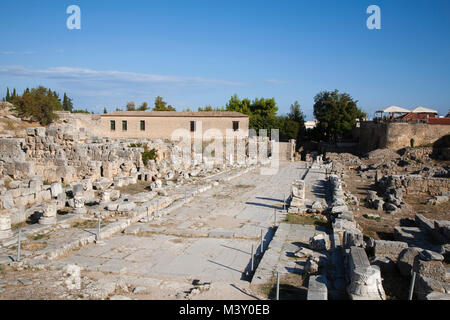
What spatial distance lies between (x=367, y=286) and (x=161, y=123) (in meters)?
28.4

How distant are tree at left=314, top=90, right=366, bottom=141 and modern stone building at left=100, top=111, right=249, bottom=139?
13733mm

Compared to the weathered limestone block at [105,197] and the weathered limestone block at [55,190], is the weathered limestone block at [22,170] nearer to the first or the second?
the weathered limestone block at [55,190]

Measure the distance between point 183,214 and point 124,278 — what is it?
530cm

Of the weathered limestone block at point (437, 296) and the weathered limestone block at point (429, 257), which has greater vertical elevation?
the weathered limestone block at point (429, 257)

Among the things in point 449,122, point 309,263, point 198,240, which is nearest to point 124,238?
point 198,240

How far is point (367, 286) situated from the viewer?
15.8 feet

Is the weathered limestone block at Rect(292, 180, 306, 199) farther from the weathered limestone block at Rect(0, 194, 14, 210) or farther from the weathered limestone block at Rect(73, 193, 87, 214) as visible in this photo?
the weathered limestone block at Rect(0, 194, 14, 210)

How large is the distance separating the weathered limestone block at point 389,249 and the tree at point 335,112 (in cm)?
3534

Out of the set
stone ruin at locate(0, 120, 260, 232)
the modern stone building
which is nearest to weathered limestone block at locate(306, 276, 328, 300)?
stone ruin at locate(0, 120, 260, 232)

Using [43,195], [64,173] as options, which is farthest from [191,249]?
[64,173]

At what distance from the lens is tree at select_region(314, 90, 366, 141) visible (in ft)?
132

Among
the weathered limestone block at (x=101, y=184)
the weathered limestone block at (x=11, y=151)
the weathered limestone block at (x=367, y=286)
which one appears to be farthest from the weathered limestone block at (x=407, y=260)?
the weathered limestone block at (x=11, y=151)

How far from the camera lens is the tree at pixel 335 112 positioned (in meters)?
40.2
